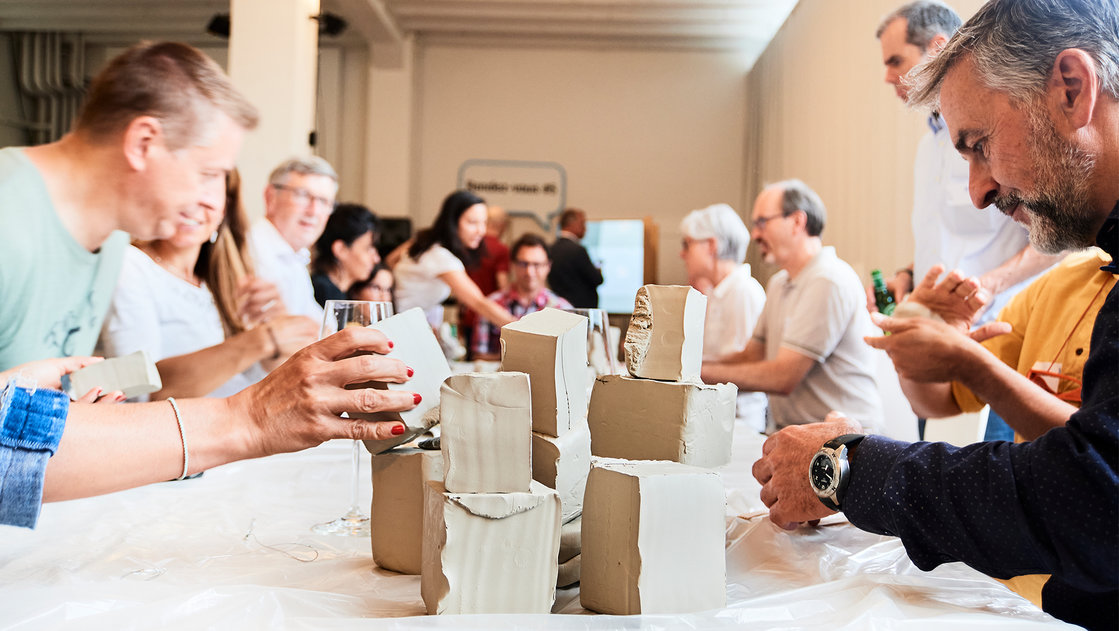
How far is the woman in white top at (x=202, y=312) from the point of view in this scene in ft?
5.61

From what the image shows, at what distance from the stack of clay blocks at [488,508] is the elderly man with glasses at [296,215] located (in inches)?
88.9

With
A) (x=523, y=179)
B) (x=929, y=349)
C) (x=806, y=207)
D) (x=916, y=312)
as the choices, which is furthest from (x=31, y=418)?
(x=523, y=179)

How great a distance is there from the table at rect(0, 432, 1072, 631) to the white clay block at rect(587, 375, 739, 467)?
13 centimetres

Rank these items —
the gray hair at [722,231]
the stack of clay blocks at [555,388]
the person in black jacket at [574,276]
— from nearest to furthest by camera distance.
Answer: the stack of clay blocks at [555,388] → the gray hair at [722,231] → the person in black jacket at [574,276]

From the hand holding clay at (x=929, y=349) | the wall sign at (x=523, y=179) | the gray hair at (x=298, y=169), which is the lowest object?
the hand holding clay at (x=929, y=349)

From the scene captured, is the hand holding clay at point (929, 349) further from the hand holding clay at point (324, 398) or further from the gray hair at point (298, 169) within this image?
the gray hair at point (298, 169)

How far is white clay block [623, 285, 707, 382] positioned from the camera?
85cm

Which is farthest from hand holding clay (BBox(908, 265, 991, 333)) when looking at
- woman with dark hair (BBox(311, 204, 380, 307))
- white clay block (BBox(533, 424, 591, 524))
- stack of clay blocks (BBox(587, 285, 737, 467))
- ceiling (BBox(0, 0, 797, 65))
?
ceiling (BBox(0, 0, 797, 65))

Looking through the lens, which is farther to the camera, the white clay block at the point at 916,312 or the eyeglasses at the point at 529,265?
the eyeglasses at the point at 529,265

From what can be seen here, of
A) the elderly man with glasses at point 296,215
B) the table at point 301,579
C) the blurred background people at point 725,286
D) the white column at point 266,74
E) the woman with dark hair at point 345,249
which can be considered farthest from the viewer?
the white column at point 266,74

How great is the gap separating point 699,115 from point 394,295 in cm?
515

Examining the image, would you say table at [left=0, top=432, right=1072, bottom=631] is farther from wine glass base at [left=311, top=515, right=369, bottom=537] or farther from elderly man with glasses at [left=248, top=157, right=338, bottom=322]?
elderly man with glasses at [left=248, top=157, right=338, bottom=322]

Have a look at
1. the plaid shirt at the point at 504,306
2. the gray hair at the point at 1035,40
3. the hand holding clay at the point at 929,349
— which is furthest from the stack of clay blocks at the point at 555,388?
the plaid shirt at the point at 504,306

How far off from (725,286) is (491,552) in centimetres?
297
